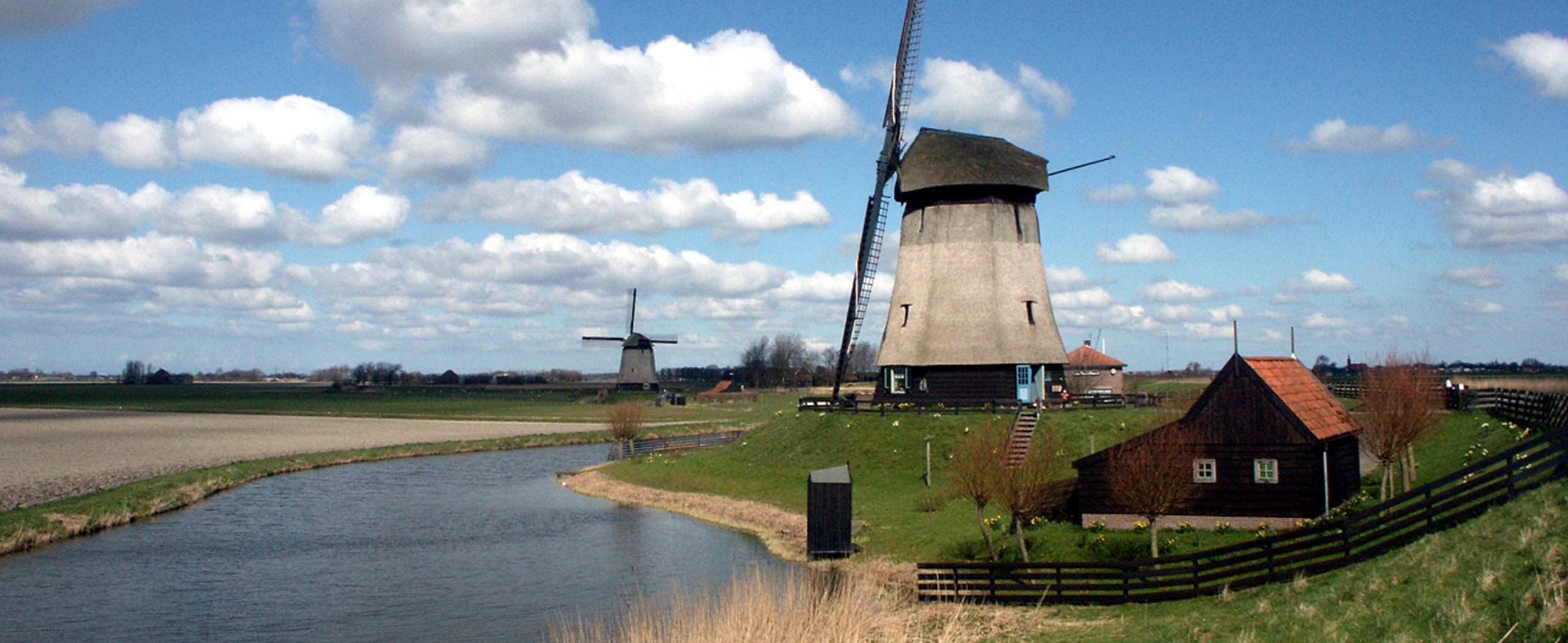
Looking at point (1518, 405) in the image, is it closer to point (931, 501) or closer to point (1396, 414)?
point (1396, 414)

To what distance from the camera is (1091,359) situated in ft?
206

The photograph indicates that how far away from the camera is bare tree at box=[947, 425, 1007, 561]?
72.9 feet

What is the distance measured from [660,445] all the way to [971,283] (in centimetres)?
1968

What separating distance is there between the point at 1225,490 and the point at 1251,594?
279 inches

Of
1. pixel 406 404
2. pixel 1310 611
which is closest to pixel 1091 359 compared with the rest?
pixel 1310 611

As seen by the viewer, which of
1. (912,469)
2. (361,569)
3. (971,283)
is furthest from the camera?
(971,283)

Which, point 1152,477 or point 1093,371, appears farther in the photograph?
point 1093,371

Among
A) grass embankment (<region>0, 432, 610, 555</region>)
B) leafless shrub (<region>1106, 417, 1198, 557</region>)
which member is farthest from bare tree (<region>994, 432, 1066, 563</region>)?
grass embankment (<region>0, 432, 610, 555</region>)

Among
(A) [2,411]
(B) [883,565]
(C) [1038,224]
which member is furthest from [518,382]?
(B) [883,565]

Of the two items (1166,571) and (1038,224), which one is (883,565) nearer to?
(1166,571)

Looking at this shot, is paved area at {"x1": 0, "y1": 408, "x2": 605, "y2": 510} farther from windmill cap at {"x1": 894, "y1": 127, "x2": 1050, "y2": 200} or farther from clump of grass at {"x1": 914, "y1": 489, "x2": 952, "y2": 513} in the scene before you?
windmill cap at {"x1": 894, "y1": 127, "x2": 1050, "y2": 200}

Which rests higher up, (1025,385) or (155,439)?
(1025,385)

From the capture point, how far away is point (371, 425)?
77312 millimetres

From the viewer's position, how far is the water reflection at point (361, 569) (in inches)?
790
